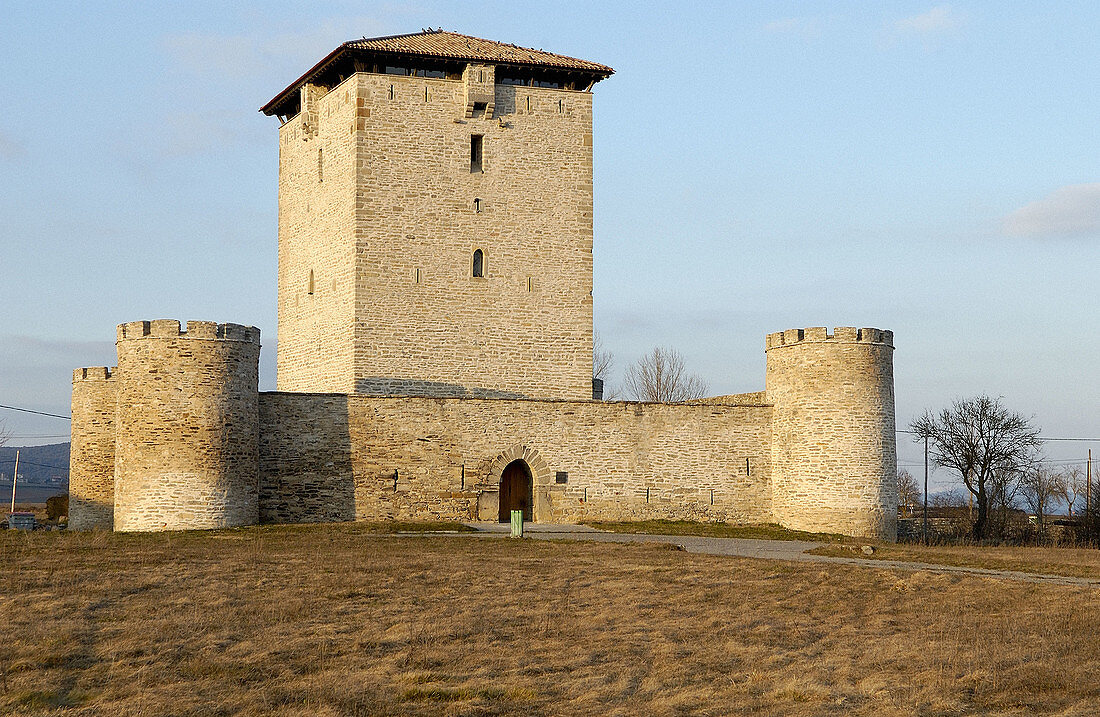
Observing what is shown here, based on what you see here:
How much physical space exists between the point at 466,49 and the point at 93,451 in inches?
542

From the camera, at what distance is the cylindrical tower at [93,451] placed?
2842 cm

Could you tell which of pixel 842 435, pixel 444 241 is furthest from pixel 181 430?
pixel 842 435

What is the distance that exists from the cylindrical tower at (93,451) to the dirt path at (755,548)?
867 centimetres

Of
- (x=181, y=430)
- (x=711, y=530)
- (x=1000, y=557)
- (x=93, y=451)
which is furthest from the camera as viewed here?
(x=93, y=451)

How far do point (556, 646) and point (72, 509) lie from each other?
66.2ft

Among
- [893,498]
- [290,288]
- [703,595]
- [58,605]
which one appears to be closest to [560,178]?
[290,288]

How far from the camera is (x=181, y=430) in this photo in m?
→ 24.0

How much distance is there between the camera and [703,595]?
49.6ft

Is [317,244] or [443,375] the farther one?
[317,244]

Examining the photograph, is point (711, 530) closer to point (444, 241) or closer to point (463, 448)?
point (463, 448)

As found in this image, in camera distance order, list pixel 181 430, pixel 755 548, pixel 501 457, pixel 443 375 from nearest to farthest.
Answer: pixel 755 548 < pixel 181 430 < pixel 501 457 < pixel 443 375

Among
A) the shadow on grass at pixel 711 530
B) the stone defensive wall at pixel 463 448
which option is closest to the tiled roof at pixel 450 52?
the stone defensive wall at pixel 463 448

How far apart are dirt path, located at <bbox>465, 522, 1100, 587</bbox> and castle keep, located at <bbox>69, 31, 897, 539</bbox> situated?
94.5 inches

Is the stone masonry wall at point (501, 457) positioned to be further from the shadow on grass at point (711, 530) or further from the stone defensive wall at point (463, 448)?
the shadow on grass at point (711, 530)
